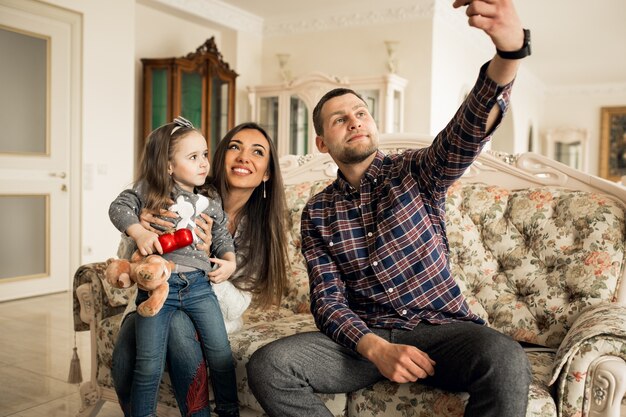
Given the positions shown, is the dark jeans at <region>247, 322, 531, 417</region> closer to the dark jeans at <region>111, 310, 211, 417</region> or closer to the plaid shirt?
the plaid shirt

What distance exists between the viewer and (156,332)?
1.70 meters

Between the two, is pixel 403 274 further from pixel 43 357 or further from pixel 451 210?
pixel 43 357

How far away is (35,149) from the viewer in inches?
178

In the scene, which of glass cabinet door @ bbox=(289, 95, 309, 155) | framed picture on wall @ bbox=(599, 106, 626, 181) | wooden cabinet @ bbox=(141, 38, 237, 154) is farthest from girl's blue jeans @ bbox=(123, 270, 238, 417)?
framed picture on wall @ bbox=(599, 106, 626, 181)

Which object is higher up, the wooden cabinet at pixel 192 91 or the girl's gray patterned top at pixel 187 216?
the wooden cabinet at pixel 192 91

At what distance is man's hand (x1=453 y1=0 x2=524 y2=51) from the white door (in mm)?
4028

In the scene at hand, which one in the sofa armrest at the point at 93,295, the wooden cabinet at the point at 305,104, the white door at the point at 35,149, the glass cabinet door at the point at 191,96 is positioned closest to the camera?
the sofa armrest at the point at 93,295

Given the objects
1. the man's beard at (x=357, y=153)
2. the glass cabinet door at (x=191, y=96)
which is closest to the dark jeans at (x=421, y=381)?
the man's beard at (x=357, y=153)

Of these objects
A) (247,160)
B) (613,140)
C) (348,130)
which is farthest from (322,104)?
(613,140)

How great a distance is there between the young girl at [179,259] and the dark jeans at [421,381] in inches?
8.8

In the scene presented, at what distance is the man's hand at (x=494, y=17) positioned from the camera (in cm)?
117

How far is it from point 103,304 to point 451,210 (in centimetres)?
130

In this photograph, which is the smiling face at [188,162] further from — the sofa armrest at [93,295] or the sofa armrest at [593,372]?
the sofa armrest at [593,372]

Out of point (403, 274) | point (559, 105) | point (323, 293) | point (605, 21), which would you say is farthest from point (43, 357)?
point (559, 105)
